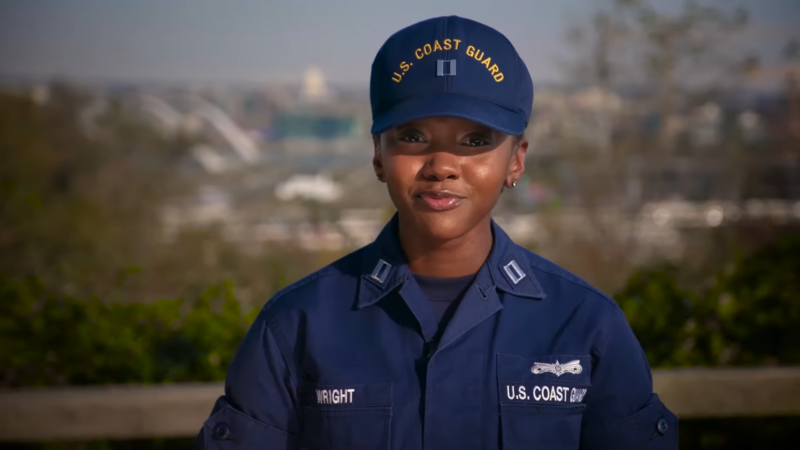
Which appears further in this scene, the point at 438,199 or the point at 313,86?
the point at 313,86

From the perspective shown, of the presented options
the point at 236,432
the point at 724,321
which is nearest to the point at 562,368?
the point at 236,432

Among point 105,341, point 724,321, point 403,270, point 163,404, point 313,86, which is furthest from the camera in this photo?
point 313,86

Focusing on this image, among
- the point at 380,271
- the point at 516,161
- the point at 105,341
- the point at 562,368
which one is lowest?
the point at 562,368

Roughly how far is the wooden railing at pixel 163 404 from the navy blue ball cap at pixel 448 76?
1.61 metres

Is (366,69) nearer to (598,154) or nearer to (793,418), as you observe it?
(598,154)

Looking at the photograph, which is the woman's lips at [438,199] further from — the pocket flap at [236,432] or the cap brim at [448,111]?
the pocket flap at [236,432]

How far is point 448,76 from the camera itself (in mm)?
1797

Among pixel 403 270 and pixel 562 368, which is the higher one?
pixel 403 270

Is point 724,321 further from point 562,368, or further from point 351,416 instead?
point 351,416

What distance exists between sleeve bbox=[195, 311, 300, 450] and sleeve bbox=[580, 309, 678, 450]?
0.63 metres

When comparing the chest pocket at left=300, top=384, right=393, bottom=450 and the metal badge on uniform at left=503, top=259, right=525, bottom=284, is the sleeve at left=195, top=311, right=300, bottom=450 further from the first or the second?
the metal badge on uniform at left=503, top=259, right=525, bottom=284

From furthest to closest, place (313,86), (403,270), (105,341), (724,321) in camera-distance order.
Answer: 1. (313,86)
2. (724,321)
3. (105,341)
4. (403,270)

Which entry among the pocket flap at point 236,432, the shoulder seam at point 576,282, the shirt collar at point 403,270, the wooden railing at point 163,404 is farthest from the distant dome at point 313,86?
the pocket flap at point 236,432

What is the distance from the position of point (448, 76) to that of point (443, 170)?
0.19m
